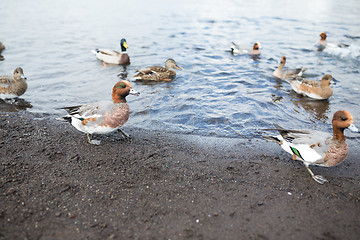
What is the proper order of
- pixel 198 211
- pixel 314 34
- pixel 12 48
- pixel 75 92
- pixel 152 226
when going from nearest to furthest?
pixel 152 226
pixel 198 211
pixel 75 92
pixel 12 48
pixel 314 34

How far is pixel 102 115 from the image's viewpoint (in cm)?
502

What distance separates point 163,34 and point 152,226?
13.8 meters

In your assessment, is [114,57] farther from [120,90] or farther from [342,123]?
[342,123]

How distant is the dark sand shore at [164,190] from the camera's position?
11.0 ft

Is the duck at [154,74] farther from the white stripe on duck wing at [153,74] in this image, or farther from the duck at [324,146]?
the duck at [324,146]

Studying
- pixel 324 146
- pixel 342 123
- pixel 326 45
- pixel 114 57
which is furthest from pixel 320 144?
pixel 326 45

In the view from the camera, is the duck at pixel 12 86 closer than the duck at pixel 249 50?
Yes

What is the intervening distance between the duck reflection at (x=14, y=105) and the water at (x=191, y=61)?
0.47 feet

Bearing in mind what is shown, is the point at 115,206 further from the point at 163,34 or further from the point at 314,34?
the point at 314,34

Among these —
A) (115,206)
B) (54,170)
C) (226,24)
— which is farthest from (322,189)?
(226,24)

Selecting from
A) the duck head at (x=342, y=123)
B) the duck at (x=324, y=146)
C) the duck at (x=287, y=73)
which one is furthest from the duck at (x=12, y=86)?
the duck at (x=287, y=73)

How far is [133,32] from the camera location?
52.4ft

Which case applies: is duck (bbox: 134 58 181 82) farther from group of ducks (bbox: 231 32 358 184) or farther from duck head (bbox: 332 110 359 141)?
duck head (bbox: 332 110 359 141)

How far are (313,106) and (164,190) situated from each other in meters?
5.68
